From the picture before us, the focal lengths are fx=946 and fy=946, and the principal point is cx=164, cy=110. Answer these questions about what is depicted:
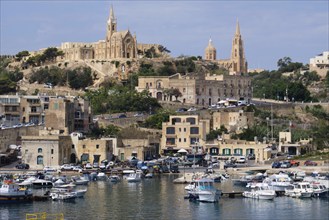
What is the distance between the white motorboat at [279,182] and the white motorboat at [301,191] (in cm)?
54

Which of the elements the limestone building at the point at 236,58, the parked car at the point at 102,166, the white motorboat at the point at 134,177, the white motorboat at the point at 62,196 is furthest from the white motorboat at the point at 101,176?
the limestone building at the point at 236,58

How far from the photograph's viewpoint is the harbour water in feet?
171

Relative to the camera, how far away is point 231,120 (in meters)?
93.6

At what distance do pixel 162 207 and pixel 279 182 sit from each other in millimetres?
10725

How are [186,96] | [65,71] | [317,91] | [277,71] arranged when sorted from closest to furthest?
1. [186,96]
2. [65,71]
3. [317,91]
4. [277,71]

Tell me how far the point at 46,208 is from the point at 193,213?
28.1 ft

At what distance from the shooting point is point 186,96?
107m

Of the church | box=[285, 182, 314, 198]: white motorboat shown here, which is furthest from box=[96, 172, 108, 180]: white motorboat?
the church

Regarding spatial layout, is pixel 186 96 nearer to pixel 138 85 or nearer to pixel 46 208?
pixel 138 85

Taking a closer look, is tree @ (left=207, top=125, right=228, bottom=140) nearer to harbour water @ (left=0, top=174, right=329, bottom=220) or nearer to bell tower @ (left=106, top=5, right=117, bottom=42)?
harbour water @ (left=0, top=174, right=329, bottom=220)

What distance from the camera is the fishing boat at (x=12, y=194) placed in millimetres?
57312

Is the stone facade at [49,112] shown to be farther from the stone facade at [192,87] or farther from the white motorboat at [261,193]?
the white motorboat at [261,193]

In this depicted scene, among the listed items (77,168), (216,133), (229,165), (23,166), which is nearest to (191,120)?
(216,133)

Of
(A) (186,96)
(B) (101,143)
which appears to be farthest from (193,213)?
(A) (186,96)
